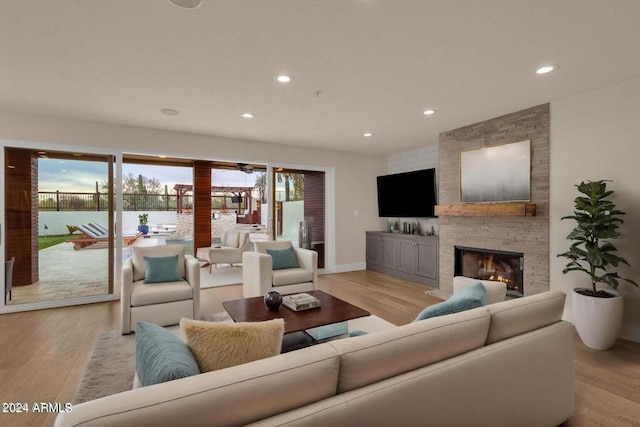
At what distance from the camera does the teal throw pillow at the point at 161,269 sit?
3531 mm

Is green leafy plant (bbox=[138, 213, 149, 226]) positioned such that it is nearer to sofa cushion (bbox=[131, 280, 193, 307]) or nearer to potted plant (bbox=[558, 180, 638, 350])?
sofa cushion (bbox=[131, 280, 193, 307])

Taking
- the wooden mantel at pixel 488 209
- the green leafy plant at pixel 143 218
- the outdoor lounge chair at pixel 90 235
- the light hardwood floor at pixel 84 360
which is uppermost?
the wooden mantel at pixel 488 209

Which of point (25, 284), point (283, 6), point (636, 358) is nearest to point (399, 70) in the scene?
point (283, 6)

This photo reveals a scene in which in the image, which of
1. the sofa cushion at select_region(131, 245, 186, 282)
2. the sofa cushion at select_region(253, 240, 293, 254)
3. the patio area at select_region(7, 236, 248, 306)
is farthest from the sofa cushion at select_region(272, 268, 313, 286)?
the patio area at select_region(7, 236, 248, 306)

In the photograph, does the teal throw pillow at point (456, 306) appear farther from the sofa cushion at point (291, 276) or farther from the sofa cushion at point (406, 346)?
the sofa cushion at point (291, 276)

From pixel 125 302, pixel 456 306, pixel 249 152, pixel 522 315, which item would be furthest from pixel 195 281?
pixel 522 315

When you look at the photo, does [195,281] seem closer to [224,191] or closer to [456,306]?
[456,306]

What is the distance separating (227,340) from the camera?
1.19 m

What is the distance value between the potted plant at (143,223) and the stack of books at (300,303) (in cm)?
512

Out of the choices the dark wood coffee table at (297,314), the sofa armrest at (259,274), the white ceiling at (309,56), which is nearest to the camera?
the white ceiling at (309,56)

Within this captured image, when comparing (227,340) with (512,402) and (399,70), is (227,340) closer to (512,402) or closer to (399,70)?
(512,402)

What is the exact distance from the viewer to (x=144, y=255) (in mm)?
3686

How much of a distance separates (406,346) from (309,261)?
123 inches

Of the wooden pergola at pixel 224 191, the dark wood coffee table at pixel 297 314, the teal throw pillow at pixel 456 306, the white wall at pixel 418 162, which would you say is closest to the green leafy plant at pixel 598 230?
the teal throw pillow at pixel 456 306
